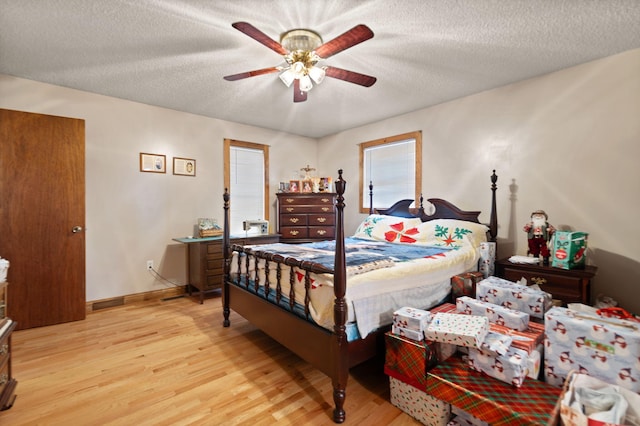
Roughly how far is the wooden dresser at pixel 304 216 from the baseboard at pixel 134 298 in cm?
164

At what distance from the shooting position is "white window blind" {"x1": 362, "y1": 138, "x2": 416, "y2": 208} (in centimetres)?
411

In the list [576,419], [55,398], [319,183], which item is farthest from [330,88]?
[55,398]

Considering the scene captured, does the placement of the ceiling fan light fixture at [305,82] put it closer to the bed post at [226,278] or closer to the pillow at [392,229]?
the bed post at [226,278]

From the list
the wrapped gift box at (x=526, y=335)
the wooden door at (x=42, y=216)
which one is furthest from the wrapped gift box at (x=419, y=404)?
the wooden door at (x=42, y=216)

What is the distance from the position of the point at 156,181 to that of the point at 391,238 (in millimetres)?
3080

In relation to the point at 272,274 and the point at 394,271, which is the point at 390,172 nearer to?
the point at 394,271

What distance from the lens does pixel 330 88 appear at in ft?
10.5

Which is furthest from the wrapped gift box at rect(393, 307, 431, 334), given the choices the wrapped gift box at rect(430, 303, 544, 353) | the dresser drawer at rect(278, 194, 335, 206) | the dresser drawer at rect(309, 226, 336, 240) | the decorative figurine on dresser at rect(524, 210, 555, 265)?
the dresser drawer at rect(278, 194, 335, 206)

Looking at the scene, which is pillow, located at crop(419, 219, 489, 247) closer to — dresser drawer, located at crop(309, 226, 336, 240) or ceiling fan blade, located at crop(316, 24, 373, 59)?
dresser drawer, located at crop(309, 226, 336, 240)

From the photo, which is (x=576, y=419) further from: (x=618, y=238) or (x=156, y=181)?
(x=156, y=181)

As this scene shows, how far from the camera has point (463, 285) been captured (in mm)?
2471

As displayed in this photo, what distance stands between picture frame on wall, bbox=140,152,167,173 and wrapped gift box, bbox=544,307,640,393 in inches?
165

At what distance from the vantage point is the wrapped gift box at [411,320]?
5.76ft

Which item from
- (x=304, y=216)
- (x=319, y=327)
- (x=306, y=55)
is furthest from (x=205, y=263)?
(x=306, y=55)
